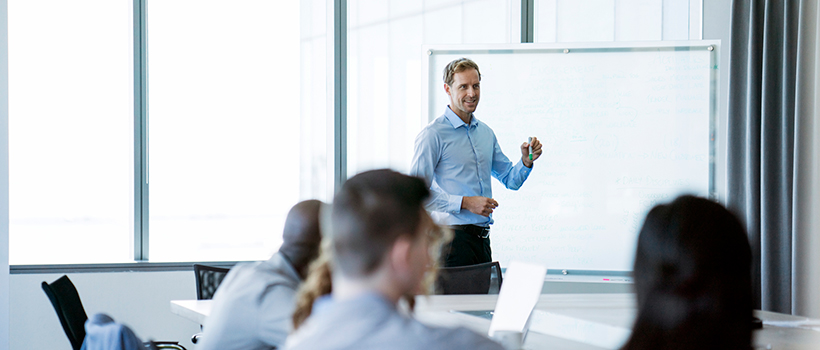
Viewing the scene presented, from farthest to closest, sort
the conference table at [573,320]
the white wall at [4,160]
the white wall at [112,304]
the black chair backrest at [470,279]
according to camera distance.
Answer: the white wall at [112,304], the white wall at [4,160], the black chair backrest at [470,279], the conference table at [573,320]

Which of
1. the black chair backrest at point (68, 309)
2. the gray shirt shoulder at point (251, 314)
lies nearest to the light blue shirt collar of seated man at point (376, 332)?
the gray shirt shoulder at point (251, 314)

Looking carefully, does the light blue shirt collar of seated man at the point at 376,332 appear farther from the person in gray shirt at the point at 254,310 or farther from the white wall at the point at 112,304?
the white wall at the point at 112,304

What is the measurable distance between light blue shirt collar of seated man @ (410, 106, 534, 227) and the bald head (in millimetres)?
1689

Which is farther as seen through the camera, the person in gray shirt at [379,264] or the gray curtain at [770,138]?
the gray curtain at [770,138]

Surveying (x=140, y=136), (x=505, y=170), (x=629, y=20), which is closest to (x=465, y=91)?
(x=505, y=170)

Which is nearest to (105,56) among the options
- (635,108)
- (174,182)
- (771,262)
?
(174,182)

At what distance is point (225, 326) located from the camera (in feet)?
4.90

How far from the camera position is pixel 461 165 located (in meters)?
3.38

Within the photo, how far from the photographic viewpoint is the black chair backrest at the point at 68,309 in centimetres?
226

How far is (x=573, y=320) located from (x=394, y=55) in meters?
2.62

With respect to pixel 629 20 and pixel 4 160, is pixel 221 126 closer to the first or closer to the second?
pixel 4 160

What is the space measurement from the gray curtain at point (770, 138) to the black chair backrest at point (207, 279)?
9.80 feet

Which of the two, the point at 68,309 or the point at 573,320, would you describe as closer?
the point at 573,320

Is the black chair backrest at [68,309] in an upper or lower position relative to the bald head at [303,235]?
lower
